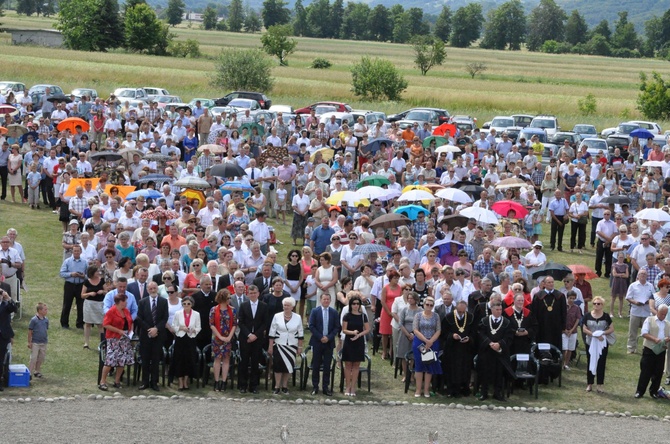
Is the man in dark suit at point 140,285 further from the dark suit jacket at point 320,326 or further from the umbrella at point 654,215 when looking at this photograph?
the umbrella at point 654,215

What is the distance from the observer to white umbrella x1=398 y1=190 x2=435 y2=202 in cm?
2344

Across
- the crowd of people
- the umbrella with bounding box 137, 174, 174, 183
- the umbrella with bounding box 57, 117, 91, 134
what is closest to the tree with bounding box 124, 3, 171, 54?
the umbrella with bounding box 57, 117, 91, 134

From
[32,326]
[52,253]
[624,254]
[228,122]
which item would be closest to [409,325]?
[32,326]

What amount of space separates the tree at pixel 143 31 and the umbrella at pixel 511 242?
76602 mm

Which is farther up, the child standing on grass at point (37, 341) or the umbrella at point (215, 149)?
the umbrella at point (215, 149)

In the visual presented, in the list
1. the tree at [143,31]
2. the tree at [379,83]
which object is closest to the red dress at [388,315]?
the tree at [379,83]

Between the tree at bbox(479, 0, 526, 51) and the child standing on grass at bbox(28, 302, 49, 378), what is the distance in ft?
560

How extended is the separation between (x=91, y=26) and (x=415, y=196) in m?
72.8

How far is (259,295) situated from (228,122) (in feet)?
60.2

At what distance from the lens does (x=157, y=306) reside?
15.3 meters

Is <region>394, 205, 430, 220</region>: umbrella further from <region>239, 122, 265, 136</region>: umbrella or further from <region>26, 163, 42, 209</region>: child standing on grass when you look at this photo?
<region>26, 163, 42, 209</region>: child standing on grass

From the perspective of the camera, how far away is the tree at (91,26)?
Answer: 90.9 meters

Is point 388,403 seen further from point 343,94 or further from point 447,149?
point 343,94

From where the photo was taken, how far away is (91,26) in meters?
91.2
